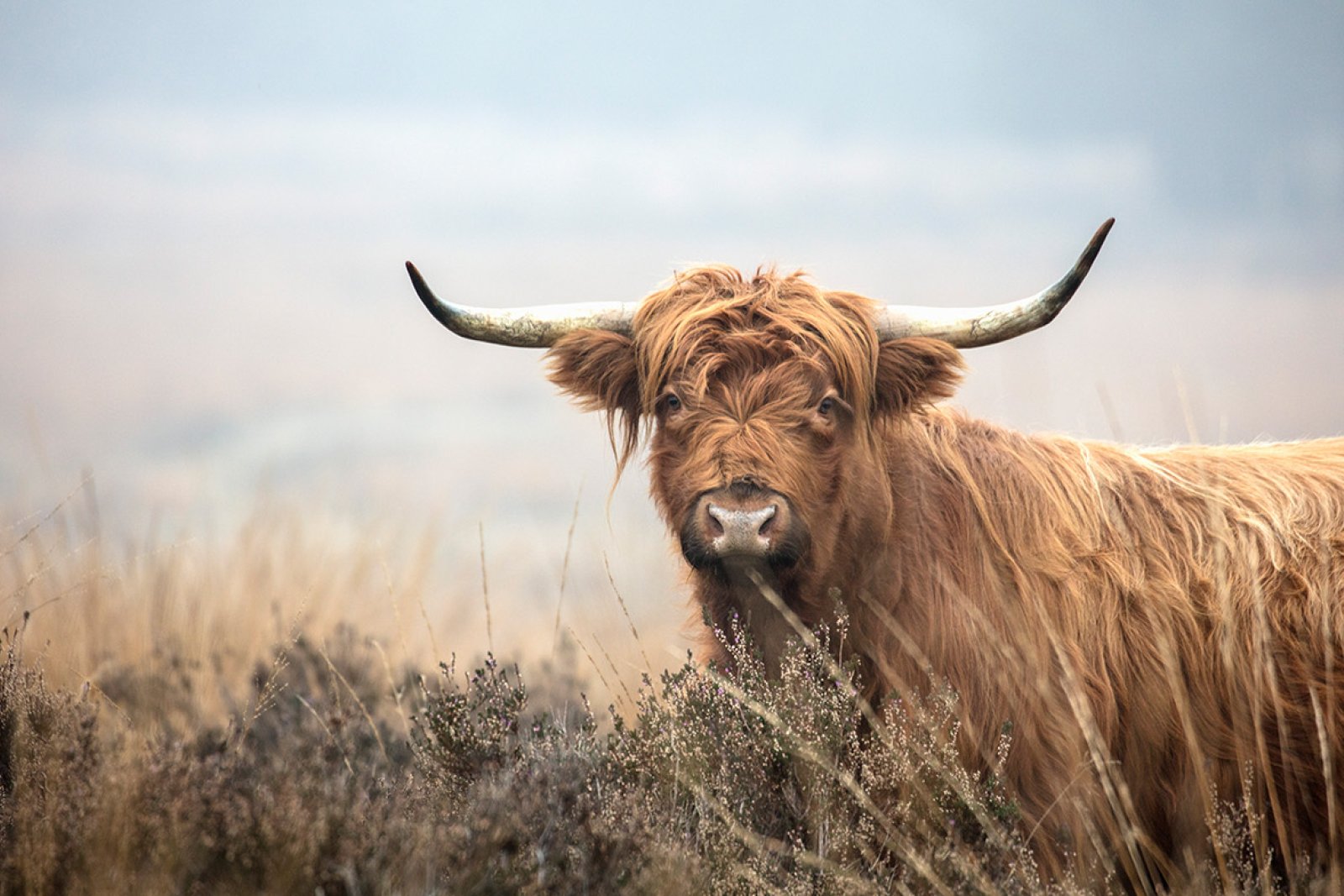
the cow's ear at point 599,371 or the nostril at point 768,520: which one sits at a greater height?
the cow's ear at point 599,371

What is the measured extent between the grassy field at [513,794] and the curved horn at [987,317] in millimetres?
1256

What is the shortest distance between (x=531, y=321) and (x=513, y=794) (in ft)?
6.87

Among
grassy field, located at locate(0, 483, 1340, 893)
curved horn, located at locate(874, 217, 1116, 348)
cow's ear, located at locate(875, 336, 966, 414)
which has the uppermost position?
curved horn, located at locate(874, 217, 1116, 348)

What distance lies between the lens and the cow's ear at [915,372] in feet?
14.9

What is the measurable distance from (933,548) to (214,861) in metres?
2.77

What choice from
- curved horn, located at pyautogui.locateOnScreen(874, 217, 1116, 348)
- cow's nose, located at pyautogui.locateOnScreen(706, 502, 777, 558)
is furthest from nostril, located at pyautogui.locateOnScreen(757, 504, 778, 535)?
curved horn, located at pyautogui.locateOnScreen(874, 217, 1116, 348)

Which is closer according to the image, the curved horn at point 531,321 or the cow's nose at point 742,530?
the cow's nose at point 742,530

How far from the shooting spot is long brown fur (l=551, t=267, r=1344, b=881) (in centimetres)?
425

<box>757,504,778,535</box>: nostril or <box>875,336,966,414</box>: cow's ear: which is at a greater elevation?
<box>875,336,966,414</box>: cow's ear

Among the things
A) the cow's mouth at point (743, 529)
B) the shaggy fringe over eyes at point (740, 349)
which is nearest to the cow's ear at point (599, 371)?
the shaggy fringe over eyes at point (740, 349)

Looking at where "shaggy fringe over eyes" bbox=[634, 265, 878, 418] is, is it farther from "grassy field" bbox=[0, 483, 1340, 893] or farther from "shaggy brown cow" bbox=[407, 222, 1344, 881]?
"grassy field" bbox=[0, 483, 1340, 893]

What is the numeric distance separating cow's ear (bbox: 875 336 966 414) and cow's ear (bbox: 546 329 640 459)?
982mm

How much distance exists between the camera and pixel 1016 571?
4527mm

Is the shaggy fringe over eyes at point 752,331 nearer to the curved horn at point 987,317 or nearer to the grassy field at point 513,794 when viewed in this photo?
the curved horn at point 987,317
